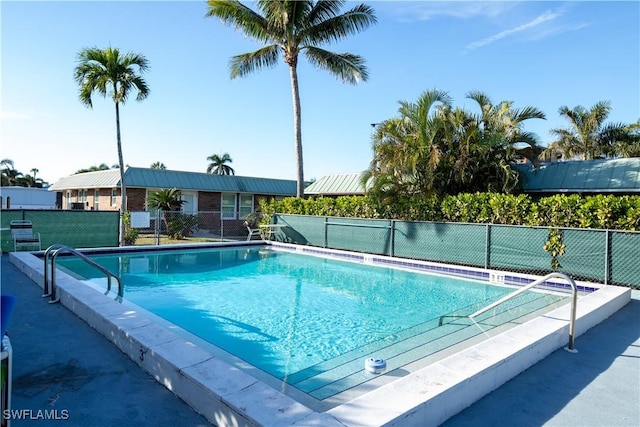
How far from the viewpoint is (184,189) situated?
20797 mm

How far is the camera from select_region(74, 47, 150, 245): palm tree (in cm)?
1475

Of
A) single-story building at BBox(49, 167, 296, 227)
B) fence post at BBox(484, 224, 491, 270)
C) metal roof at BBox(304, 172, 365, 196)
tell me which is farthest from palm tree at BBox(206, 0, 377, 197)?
fence post at BBox(484, 224, 491, 270)

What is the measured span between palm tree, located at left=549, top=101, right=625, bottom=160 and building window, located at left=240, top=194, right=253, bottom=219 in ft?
63.8

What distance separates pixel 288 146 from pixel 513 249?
42.1ft

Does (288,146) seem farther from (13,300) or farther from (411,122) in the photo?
(13,300)

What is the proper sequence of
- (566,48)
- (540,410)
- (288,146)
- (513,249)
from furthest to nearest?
1. (288,146)
2. (566,48)
3. (513,249)
4. (540,410)

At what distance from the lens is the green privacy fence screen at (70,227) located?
12156 millimetres

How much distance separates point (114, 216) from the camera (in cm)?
1376

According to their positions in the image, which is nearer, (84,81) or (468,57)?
(468,57)

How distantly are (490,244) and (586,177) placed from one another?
7405 mm

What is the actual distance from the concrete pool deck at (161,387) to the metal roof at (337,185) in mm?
16883

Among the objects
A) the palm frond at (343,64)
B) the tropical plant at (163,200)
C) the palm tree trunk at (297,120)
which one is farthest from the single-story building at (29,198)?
the palm frond at (343,64)

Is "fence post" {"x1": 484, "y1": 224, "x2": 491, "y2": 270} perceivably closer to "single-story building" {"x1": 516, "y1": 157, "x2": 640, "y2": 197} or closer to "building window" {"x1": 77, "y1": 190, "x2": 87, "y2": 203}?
"single-story building" {"x1": 516, "y1": 157, "x2": 640, "y2": 197}

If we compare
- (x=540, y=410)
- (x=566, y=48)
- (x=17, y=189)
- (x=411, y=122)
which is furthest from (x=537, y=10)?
(x=17, y=189)
